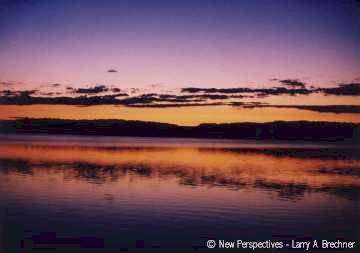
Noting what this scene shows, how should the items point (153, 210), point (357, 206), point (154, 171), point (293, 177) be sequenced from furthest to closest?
1. point (154, 171)
2. point (293, 177)
3. point (357, 206)
4. point (153, 210)

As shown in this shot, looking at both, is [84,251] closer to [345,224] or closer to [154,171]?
[345,224]

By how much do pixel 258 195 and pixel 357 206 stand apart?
6.00 feet

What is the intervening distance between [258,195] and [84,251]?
4590 mm

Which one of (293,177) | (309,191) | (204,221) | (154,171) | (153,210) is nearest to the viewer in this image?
(204,221)

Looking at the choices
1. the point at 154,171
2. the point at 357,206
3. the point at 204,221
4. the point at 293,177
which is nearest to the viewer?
the point at 204,221

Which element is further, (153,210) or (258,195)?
(258,195)

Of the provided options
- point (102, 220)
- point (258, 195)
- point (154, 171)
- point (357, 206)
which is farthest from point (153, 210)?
point (154, 171)

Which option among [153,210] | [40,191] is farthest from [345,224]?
[40,191]

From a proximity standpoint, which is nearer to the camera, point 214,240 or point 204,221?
point 214,240

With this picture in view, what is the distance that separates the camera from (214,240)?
6426mm

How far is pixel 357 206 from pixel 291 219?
1.90 meters

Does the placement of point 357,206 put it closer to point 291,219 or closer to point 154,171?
point 291,219

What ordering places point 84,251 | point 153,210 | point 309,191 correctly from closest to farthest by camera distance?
1. point 84,251
2. point 153,210
3. point 309,191

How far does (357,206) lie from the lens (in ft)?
30.0
